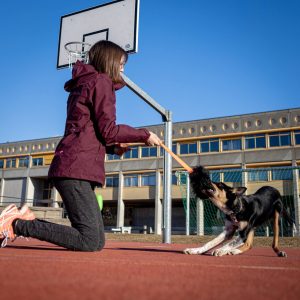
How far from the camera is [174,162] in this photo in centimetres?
3672

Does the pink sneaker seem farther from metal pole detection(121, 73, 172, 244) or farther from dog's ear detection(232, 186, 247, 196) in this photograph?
metal pole detection(121, 73, 172, 244)

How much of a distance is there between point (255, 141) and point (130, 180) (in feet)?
46.5

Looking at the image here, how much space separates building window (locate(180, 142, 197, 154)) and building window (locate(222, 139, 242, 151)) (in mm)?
3041

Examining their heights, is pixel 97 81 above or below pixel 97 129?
above

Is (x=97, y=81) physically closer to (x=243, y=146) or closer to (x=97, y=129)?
(x=97, y=129)

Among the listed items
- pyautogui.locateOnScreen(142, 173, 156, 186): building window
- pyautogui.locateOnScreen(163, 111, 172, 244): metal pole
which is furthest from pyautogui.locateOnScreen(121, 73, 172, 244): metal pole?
pyautogui.locateOnScreen(142, 173, 156, 186): building window

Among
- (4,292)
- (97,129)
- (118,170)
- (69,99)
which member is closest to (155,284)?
(4,292)

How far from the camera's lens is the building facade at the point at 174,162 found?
109ft

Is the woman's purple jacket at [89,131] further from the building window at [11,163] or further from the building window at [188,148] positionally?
the building window at [11,163]

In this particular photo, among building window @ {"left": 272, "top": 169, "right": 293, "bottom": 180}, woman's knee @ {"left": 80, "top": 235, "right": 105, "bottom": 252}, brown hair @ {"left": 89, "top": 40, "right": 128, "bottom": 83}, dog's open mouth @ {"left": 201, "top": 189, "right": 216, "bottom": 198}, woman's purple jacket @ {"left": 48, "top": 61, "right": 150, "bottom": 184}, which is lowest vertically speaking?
woman's knee @ {"left": 80, "top": 235, "right": 105, "bottom": 252}

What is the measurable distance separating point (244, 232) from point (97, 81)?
7.61 feet

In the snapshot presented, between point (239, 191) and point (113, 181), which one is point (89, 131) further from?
point (113, 181)

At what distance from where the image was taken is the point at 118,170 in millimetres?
41750

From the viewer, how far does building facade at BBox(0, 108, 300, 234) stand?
109 feet
